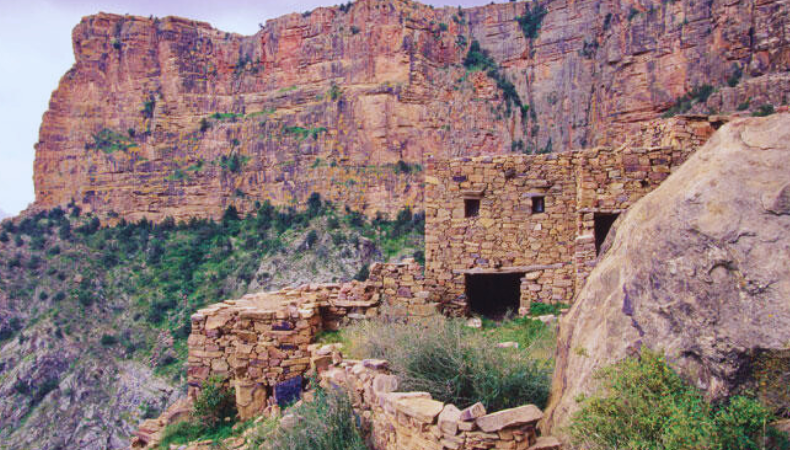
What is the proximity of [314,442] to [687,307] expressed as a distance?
4.21 meters

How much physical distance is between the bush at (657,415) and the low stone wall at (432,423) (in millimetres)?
504

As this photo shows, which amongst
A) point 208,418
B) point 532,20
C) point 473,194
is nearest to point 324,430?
point 208,418

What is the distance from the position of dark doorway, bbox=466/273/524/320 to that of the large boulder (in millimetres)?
5767

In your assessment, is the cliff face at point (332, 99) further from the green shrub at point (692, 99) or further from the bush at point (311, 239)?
the bush at point (311, 239)

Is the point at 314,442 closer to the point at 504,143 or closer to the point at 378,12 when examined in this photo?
the point at 504,143

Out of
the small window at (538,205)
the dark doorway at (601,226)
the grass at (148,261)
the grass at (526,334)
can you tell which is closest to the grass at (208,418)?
the grass at (526,334)

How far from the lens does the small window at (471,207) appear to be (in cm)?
1041

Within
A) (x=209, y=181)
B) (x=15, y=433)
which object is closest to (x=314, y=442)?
(x=15, y=433)

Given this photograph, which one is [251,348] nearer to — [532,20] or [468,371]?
[468,371]

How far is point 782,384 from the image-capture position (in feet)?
13.1

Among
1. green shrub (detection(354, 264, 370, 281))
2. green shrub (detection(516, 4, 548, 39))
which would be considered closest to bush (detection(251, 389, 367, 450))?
green shrub (detection(354, 264, 370, 281))

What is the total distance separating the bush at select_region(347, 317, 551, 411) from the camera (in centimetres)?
587

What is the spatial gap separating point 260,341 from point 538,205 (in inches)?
218

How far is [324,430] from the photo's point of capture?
6.25 meters
